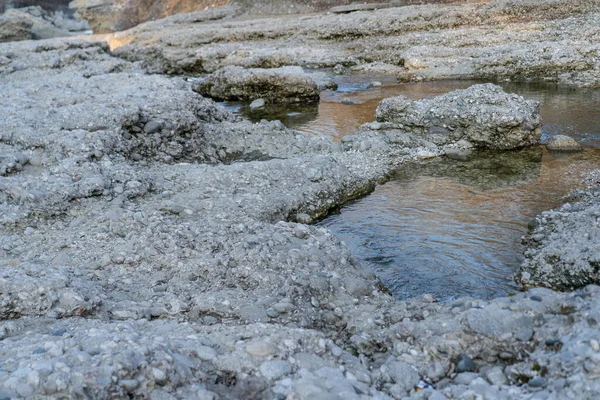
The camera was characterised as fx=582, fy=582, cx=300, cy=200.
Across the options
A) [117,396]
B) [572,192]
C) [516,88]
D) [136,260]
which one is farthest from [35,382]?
[516,88]

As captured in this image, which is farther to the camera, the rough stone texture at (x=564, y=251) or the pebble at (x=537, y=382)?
the rough stone texture at (x=564, y=251)

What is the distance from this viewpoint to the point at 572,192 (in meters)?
6.55

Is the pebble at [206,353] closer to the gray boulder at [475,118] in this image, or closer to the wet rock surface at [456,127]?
the wet rock surface at [456,127]

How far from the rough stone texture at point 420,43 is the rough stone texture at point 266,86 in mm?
2557

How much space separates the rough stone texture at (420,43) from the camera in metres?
13.5

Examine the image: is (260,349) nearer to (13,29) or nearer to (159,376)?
(159,376)

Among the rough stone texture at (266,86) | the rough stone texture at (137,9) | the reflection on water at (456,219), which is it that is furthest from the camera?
the rough stone texture at (137,9)

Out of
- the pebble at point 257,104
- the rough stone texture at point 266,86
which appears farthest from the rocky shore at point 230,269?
the rough stone texture at point 266,86

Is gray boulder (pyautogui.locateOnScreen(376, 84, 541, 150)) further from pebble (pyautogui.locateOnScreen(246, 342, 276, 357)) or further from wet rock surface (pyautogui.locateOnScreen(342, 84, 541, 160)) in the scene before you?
pebble (pyautogui.locateOnScreen(246, 342, 276, 357))

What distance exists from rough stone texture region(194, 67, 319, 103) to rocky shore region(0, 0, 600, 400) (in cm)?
278

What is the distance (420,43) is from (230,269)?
13151 mm

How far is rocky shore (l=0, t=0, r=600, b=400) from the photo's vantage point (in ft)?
9.95

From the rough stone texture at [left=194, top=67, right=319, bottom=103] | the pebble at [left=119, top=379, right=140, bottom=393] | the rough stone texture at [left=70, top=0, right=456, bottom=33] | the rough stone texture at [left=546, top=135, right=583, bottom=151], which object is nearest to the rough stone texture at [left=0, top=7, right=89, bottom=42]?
the rough stone texture at [left=70, top=0, right=456, bottom=33]

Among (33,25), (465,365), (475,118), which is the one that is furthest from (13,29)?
(465,365)
